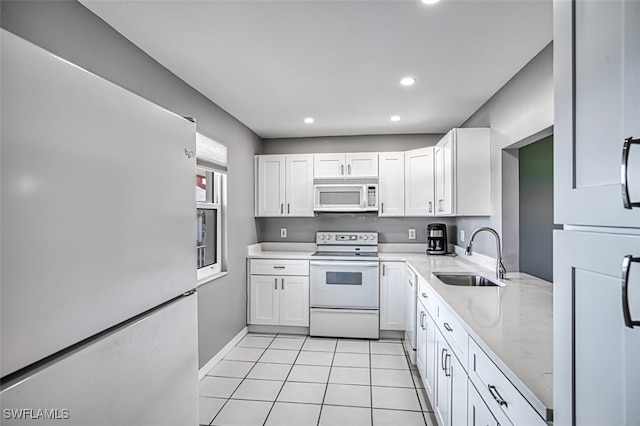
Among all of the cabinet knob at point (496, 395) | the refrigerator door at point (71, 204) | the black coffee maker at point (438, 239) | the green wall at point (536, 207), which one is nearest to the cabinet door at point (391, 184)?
the black coffee maker at point (438, 239)

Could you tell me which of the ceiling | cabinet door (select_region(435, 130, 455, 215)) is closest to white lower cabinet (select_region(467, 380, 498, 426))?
the ceiling

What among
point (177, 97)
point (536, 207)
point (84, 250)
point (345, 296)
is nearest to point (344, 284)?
point (345, 296)

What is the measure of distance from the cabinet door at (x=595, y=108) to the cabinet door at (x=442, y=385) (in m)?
1.37

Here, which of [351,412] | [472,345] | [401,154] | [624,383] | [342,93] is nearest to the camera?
[624,383]

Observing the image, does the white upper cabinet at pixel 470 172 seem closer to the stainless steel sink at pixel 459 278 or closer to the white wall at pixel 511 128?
the white wall at pixel 511 128

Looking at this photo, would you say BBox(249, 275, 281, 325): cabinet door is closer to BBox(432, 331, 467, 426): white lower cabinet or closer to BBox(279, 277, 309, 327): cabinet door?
BBox(279, 277, 309, 327): cabinet door

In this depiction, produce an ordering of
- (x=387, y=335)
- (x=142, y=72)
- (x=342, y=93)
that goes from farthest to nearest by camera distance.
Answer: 1. (x=387, y=335)
2. (x=342, y=93)
3. (x=142, y=72)

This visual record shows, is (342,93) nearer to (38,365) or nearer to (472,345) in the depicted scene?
(472,345)

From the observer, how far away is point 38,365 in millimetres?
635

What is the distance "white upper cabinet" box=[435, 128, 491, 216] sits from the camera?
288 cm

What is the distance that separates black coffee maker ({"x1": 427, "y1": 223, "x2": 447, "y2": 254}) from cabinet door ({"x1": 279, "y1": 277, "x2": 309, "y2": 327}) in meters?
1.55

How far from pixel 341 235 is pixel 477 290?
235 centimetres

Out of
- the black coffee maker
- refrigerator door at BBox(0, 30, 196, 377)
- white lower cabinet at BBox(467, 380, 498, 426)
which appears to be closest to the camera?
refrigerator door at BBox(0, 30, 196, 377)

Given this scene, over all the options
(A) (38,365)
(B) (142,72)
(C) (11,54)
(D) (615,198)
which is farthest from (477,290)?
(B) (142,72)
